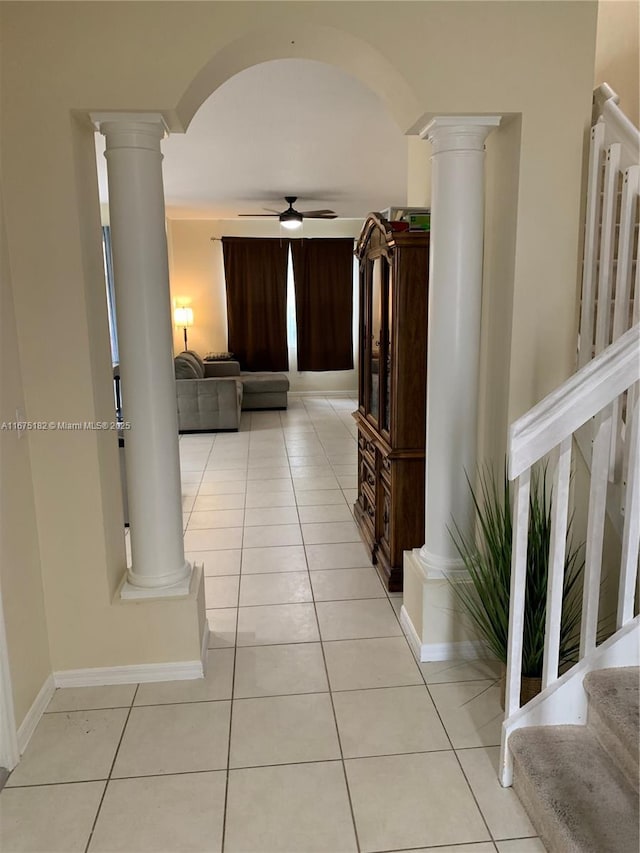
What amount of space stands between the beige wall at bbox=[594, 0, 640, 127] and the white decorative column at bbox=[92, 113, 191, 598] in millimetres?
2154

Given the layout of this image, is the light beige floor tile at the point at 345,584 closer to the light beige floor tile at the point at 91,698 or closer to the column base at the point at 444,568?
the column base at the point at 444,568

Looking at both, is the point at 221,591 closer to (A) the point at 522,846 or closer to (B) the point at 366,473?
(B) the point at 366,473

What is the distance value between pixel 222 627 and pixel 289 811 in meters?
1.14

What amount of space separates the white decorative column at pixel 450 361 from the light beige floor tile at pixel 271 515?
5.64 feet

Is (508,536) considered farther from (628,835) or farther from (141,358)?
(141,358)

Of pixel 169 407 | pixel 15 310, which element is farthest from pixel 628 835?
pixel 15 310

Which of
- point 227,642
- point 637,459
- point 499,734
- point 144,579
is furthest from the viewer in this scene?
point 227,642

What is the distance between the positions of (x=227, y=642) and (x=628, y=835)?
5.62 feet

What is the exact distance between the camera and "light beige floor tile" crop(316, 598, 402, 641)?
2.81m

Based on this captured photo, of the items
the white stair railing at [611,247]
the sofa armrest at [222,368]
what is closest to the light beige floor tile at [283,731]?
the white stair railing at [611,247]

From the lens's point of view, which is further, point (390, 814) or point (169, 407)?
point (169, 407)

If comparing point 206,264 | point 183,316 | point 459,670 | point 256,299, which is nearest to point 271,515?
point 459,670

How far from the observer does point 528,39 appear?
2.19m

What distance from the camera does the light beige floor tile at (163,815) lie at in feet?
5.67
